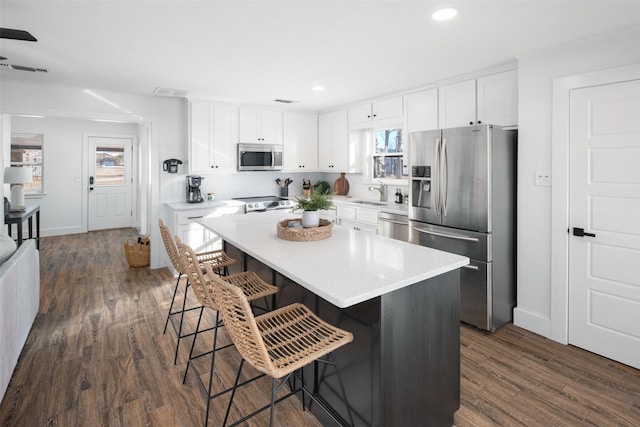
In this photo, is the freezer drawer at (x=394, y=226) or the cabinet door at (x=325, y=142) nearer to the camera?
the freezer drawer at (x=394, y=226)

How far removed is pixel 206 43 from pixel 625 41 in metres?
3.02

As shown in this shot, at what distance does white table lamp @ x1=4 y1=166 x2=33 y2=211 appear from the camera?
4429mm

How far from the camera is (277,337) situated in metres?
1.70

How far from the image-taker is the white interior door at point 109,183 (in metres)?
7.53

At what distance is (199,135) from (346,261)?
370 centimetres

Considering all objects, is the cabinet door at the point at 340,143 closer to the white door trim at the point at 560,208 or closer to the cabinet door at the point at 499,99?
the cabinet door at the point at 499,99

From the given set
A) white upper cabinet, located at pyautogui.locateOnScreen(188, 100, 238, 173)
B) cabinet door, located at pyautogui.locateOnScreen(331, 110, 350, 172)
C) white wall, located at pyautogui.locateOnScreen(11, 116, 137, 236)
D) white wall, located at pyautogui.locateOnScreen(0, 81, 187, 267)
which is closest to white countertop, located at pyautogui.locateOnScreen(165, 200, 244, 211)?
white wall, located at pyautogui.locateOnScreen(0, 81, 187, 267)

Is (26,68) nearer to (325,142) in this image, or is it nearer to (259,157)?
(259,157)

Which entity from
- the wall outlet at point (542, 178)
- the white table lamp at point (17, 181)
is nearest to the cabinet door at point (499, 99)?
the wall outlet at point (542, 178)

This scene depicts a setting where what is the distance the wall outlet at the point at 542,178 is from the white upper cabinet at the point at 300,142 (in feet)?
11.6

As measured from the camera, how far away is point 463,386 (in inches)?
90.8

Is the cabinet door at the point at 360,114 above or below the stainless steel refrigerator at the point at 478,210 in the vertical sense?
above

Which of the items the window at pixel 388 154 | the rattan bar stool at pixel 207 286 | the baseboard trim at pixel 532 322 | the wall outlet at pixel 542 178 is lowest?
the baseboard trim at pixel 532 322

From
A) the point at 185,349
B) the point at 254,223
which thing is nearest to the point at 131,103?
the point at 254,223
